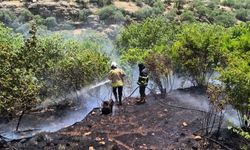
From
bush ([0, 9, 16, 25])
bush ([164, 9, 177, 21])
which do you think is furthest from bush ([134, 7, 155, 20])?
bush ([0, 9, 16, 25])

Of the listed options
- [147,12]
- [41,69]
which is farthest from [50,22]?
[41,69]

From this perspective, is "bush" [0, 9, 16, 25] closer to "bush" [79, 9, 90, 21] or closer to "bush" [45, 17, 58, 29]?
"bush" [45, 17, 58, 29]

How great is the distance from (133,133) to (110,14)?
2383 inches

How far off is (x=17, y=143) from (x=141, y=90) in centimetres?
589

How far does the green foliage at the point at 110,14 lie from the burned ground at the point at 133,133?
56.3m

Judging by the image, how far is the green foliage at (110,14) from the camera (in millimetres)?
73250

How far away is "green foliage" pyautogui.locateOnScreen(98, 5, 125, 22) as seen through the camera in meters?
73.2

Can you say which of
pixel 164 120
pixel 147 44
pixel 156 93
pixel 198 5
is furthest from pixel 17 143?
pixel 198 5

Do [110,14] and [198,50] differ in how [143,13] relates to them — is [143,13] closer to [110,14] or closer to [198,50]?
[110,14]

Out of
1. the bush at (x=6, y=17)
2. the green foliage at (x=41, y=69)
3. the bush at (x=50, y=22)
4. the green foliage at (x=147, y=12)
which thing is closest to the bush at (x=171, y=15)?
the green foliage at (x=147, y=12)

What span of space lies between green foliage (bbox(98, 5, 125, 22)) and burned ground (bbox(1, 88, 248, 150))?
56.3m

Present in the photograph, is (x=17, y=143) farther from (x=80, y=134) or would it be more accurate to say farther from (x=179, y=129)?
(x=179, y=129)

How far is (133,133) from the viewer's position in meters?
15.1

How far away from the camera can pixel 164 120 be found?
1631cm
